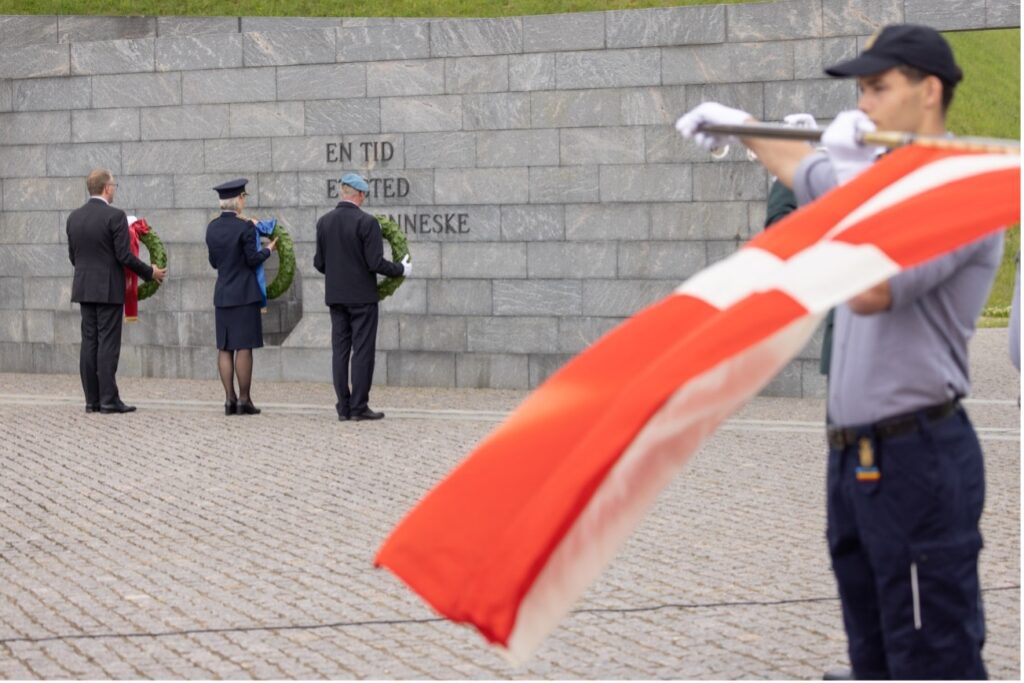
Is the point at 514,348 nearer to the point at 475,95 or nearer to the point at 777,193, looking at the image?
the point at 475,95

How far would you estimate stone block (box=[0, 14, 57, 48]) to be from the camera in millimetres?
23781

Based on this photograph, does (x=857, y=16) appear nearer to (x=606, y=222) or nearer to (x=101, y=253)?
(x=606, y=222)

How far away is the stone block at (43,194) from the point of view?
18.5 meters

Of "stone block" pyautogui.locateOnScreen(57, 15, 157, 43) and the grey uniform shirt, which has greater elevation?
"stone block" pyautogui.locateOnScreen(57, 15, 157, 43)

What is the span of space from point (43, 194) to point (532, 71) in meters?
5.64

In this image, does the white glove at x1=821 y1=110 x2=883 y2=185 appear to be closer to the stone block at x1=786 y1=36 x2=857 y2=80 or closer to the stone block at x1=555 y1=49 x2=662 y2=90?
the stone block at x1=786 y1=36 x2=857 y2=80

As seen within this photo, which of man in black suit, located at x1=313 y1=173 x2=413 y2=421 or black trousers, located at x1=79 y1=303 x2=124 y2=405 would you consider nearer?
man in black suit, located at x1=313 y1=173 x2=413 y2=421

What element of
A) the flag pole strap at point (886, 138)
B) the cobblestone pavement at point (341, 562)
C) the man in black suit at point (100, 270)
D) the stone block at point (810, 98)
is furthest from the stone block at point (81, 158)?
the flag pole strap at point (886, 138)

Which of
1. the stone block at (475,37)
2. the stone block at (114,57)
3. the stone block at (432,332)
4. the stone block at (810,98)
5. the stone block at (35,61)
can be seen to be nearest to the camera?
the stone block at (810,98)

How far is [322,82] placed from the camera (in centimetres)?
1712

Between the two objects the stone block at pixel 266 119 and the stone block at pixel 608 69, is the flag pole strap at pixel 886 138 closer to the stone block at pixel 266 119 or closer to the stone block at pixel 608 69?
the stone block at pixel 608 69

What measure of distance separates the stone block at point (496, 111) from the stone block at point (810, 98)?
90.3 inches

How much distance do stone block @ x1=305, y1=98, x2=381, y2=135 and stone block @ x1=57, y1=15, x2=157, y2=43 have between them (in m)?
7.40

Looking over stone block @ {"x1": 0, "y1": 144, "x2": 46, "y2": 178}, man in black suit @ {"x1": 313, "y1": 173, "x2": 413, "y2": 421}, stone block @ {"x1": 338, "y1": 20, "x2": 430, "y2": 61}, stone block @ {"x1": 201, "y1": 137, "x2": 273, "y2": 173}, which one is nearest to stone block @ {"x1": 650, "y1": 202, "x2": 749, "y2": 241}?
man in black suit @ {"x1": 313, "y1": 173, "x2": 413, "y2": 421}
